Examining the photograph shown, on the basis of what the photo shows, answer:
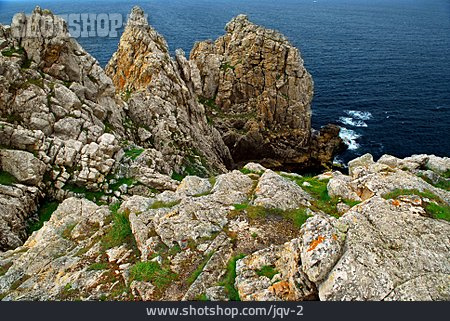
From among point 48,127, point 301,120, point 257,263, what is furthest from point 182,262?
point 301,120

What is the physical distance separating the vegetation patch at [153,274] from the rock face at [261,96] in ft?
188

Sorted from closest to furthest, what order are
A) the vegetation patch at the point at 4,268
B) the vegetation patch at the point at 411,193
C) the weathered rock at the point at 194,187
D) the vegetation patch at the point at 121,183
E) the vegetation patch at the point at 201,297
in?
the vegetation patch at the point at 201,297, the vegetation patch at the point at 411,193, the vegetation patch at the point at 4,268, the weathered rock at the point at 194,187, the vegetation patch at the point at 121,183

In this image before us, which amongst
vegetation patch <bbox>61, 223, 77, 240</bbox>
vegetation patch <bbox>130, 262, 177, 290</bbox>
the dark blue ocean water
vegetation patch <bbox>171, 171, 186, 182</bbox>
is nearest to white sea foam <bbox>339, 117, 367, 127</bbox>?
Answer: the dark blue ocean water

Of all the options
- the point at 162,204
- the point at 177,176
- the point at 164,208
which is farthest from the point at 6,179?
the point at 177,176

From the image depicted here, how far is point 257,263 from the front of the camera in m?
15.7

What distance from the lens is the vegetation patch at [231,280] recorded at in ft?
47.1

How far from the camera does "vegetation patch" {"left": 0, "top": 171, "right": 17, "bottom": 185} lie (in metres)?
28.4

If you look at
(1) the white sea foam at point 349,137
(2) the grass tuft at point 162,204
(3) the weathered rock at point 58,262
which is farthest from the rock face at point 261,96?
(3) the weathered rock at point 58,262

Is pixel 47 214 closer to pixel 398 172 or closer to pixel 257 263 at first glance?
pixel 257 263

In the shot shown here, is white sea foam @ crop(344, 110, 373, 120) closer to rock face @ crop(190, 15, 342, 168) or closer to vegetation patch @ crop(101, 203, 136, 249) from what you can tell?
rock face @ crop(190, 15, 342, 168)

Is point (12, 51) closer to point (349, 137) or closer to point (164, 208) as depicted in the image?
point (164, 208)

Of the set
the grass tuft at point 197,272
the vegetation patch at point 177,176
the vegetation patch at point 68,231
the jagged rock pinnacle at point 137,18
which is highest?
the jagged rock pinnacle at point 137,18

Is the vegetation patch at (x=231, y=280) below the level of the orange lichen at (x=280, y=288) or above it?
below

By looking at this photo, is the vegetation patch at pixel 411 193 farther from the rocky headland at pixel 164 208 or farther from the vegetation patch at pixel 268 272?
the vegetation patch at pixel 268 272
